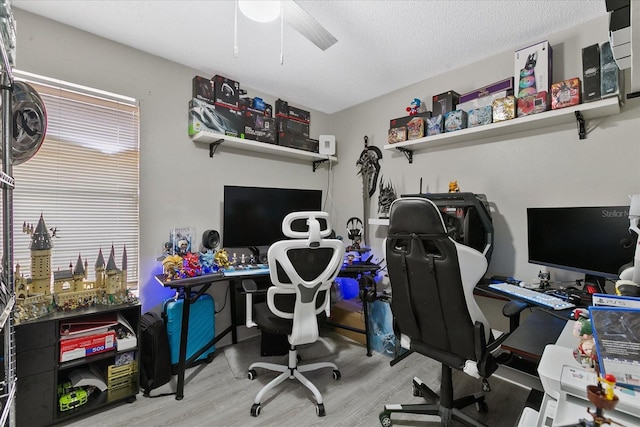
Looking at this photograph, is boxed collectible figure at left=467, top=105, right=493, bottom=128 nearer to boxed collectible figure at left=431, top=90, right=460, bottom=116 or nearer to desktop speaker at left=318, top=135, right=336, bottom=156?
boxed collectible figure at left=431, top=90, right=460, bottom=116

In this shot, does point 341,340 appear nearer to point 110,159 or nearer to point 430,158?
point 430,158

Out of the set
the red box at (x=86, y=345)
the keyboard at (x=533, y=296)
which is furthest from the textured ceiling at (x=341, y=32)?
the red box at (x=86, y=345)

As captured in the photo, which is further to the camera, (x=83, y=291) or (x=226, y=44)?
(x=226, y=44)

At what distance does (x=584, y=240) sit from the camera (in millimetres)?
1712

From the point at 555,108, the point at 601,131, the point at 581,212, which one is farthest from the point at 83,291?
the point at 601,131

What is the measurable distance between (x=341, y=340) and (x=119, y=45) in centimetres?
313

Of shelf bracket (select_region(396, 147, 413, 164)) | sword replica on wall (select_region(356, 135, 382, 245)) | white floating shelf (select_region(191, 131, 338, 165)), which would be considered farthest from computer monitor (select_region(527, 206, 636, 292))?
white floating shelf (select_region(191, 131, 338, 165))

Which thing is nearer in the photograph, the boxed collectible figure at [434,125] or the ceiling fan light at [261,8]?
the ceiling fan light at [261,8]

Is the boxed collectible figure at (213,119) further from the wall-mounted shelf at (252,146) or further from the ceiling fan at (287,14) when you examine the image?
the ceiling fan at (287,14)

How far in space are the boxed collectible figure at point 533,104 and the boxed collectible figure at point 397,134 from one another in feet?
2.98

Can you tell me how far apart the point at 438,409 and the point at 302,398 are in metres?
0.85

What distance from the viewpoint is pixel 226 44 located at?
2189mm

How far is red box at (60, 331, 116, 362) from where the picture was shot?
168 cm

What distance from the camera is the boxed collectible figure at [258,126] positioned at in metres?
2.77
